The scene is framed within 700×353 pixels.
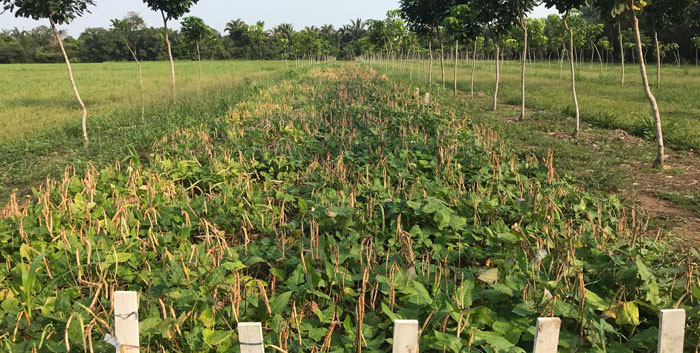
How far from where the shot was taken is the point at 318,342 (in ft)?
7.32

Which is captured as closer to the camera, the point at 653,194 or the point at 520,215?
the point at 520,215

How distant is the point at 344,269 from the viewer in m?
2.60

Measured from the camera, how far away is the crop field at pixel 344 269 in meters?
2.03

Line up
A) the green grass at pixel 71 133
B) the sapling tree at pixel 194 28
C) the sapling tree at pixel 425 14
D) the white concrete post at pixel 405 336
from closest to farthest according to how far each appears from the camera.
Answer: the white concrete post at pixel 405 336, the green grass at pixel 71 133, the sapling tree at pixel 194 28, the sapling tree at pixel 425 14

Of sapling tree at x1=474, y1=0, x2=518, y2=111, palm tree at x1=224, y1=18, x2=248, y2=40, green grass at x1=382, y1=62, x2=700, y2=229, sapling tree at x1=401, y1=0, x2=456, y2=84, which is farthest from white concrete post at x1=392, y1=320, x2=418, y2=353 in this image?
palm tree at x1=224, y1=18, x2=248, y2=40

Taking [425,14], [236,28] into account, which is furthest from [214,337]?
[236,28]

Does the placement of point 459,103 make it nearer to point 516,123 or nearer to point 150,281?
point 516,123

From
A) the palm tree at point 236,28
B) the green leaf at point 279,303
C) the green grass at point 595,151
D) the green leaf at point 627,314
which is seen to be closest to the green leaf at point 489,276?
the green leaf at point 627,314

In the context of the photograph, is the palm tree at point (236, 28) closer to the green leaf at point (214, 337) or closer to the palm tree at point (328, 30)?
the palm tree at point (328, 30)

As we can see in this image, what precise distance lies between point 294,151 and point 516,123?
7116 mm

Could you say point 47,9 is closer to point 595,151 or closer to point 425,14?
point 595,151

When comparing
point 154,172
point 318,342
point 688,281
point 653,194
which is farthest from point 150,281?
point 653,194

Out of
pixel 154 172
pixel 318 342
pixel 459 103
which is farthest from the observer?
pixel 459 103

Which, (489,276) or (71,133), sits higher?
(71,133)
